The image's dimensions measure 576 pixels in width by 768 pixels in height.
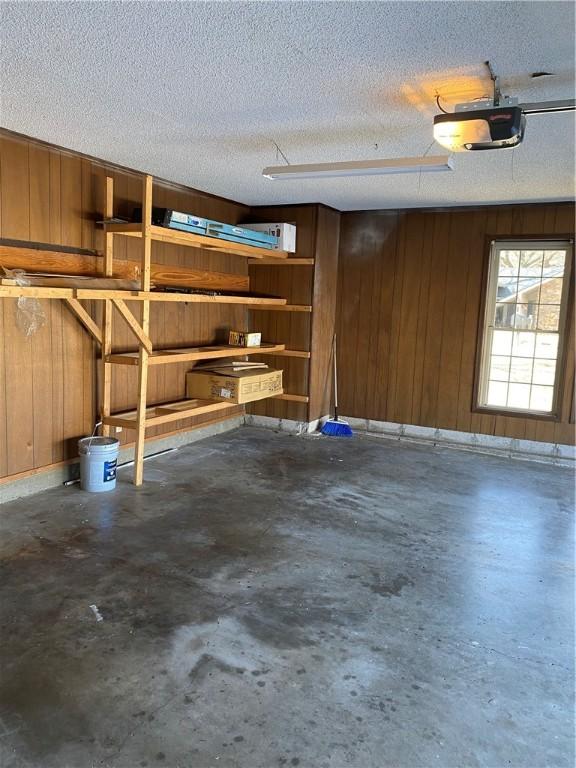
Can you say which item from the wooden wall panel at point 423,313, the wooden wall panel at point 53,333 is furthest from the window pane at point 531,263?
the wooden wall panel at point 53,333

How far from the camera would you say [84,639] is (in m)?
2.56

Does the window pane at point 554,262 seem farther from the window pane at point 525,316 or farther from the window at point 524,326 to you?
the window pane at point 525,316

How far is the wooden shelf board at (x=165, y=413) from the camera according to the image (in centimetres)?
461

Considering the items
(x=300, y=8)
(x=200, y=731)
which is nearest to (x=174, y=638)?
(x=200, y=731)

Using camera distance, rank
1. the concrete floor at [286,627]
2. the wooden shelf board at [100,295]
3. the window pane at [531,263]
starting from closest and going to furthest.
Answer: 1. the concrete floor at [286,627]
2. the wooden shelf board at [100,295]
3. the window pane at [531,263]

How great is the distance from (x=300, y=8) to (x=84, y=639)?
107 inches

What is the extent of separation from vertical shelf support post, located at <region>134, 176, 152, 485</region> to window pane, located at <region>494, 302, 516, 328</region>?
3732mm

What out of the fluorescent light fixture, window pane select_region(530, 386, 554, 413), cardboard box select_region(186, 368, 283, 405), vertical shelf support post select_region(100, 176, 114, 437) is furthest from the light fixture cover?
window pane select_region(530, 386, 554, 413)

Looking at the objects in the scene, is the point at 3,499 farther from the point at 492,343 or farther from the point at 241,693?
the point at 492,343

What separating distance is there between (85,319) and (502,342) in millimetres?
4243

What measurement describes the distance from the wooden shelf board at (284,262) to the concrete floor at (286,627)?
276 centimetres

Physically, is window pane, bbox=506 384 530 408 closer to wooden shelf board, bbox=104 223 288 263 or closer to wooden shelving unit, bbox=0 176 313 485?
wooden shelf board, bbox=104 223 288 263

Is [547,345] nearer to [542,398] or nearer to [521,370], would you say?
[521,370]

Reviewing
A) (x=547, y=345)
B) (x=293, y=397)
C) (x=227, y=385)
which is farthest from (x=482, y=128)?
(x=293, y=397)
